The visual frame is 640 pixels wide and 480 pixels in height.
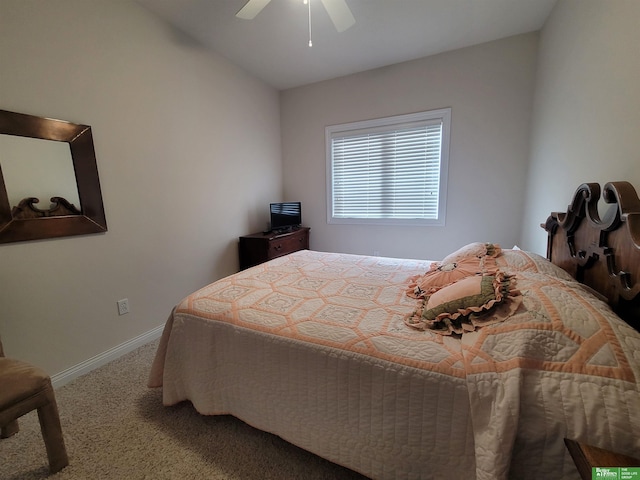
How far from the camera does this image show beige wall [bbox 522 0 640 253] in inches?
47.5

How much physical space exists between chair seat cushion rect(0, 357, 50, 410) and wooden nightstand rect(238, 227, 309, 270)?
2.03 meters

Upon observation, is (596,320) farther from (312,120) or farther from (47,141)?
(312,120)

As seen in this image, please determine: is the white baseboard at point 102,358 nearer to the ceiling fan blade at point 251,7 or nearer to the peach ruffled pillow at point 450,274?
the peach ruffled pillow at point 450,274

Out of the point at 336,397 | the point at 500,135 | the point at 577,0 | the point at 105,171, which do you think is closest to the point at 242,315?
the point at 336,397

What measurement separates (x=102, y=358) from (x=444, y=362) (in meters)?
2.44

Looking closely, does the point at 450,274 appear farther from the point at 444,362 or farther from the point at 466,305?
the point at 444,362

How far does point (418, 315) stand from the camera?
1220mm

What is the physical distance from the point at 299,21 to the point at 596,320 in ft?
9.32

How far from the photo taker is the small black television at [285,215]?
334 centimetres

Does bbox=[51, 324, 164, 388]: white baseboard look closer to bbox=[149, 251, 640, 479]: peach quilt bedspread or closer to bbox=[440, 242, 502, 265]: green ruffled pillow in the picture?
bbox=[149, 251, 640, 479]: peach quilt bedspread

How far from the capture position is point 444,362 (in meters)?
0.92

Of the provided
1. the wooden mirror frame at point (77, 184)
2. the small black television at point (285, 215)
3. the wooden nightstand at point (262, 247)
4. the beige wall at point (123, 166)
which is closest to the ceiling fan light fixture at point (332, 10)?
the beige wall at point (123, 166)

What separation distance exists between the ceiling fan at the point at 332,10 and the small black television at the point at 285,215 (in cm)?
188

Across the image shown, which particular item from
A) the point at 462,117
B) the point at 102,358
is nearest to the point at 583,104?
the point at 462,117
